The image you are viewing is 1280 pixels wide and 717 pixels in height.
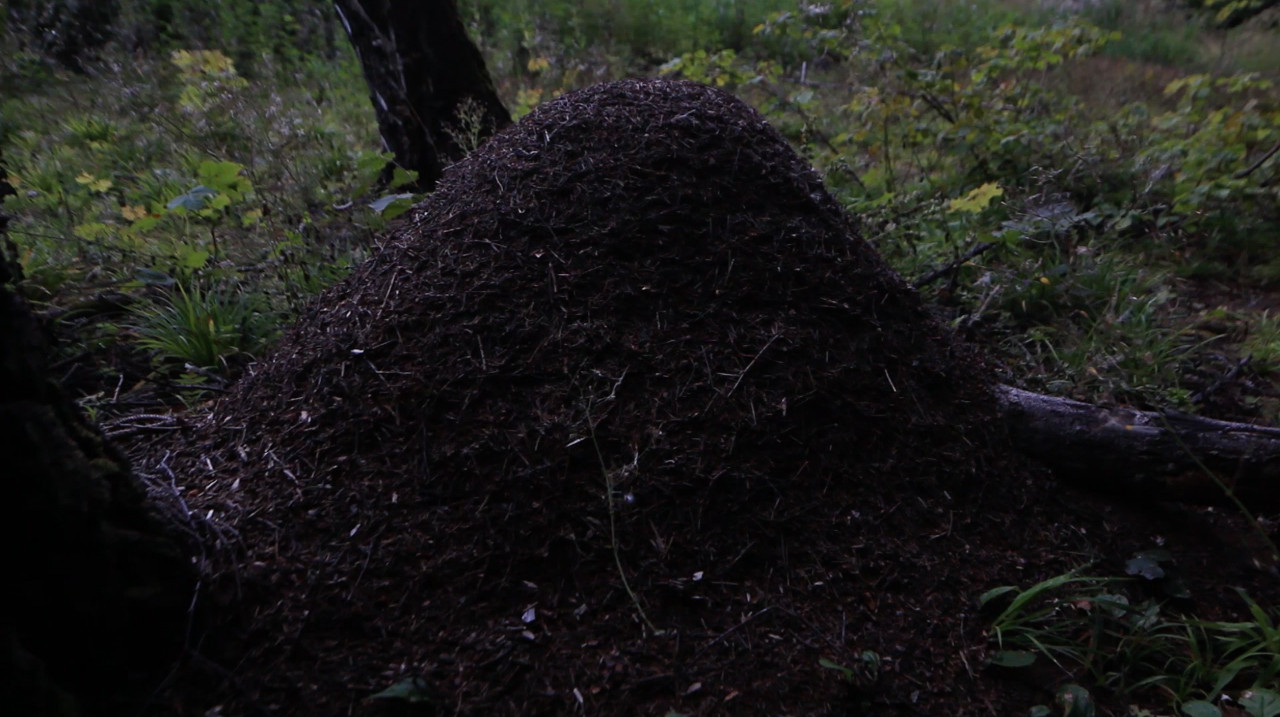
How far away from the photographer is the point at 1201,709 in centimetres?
161

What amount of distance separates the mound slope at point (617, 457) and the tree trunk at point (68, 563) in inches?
7.4

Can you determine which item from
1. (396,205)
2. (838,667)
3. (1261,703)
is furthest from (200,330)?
(1261,703)

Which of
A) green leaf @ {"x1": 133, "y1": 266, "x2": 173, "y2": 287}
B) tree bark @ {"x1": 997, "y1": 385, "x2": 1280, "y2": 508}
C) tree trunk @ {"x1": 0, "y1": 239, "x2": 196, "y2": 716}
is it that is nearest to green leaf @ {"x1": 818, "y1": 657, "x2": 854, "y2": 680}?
tree bark @ {"x1": 997, "y1": 385, "x2": 1280, "y2": 508}

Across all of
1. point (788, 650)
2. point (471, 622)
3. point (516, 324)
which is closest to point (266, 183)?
point (516, 324)

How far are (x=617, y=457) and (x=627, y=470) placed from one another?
51 mm

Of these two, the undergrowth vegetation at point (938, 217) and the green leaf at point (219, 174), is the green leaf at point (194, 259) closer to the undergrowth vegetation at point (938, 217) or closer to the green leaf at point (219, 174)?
the undergrowth vegetation at point (938, 217)

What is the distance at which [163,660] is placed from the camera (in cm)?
149

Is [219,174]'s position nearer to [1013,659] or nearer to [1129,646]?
[1013,659]

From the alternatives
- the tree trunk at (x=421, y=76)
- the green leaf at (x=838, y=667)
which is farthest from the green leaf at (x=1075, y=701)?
the tree trunk at (x=421, y=76)

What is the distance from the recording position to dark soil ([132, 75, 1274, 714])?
5.28ft

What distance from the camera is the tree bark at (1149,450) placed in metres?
2.10

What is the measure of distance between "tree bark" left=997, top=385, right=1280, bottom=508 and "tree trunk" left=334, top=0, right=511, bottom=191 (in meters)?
3.01

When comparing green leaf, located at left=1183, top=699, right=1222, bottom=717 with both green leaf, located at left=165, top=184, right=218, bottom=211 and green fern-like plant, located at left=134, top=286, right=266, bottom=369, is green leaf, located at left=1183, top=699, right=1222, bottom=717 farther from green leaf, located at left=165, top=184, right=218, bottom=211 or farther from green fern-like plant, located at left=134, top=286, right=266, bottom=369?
green leaf, located at left=165, top=184, right=218, bottom=211

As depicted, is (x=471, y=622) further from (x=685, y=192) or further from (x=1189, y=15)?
(x=1189, y=15)
